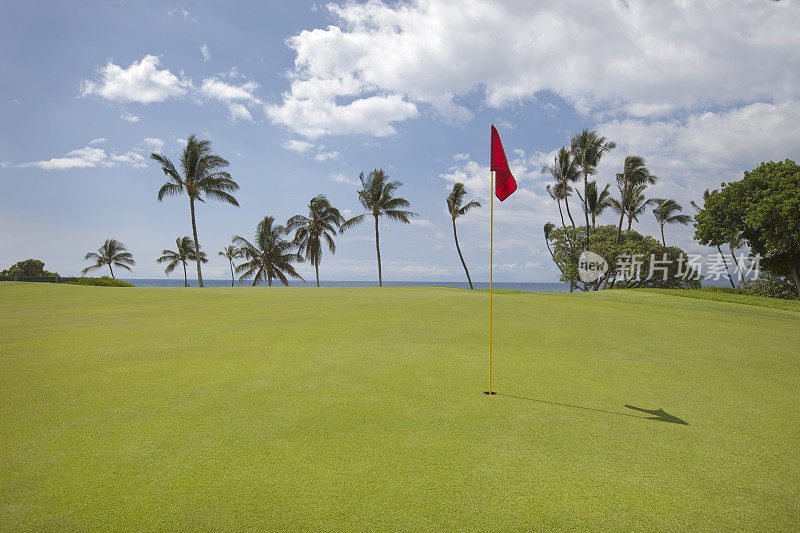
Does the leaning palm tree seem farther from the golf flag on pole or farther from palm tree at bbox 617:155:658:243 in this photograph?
the golf flag on pole

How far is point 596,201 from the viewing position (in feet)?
152

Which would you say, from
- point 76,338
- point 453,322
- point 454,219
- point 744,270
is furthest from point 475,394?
point 744,270

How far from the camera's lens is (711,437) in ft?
13.4

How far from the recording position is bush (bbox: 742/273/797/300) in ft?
123

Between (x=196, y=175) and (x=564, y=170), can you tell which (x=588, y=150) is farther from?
(x=196, y=175)

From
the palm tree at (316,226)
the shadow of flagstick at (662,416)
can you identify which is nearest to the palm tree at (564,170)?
the palm tree at (316,226)

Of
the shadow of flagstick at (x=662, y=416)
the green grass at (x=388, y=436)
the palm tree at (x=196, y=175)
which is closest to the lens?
the green grass at (x=388, y=436)

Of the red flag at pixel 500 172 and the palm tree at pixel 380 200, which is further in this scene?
the palm tree at pixel 380 200

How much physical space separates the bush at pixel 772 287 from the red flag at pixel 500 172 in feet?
148

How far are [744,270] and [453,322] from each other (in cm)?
4534

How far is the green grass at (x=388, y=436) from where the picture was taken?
281 centimetres

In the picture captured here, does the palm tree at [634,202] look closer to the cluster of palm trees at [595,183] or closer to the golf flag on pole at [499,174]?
the cluster of palm trees at [595,183]

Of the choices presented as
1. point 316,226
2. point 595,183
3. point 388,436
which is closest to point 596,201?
point 595,183

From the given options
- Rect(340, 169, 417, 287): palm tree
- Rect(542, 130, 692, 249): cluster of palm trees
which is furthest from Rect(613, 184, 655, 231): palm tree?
Rect(340, 169, 417, 287): palm tree
